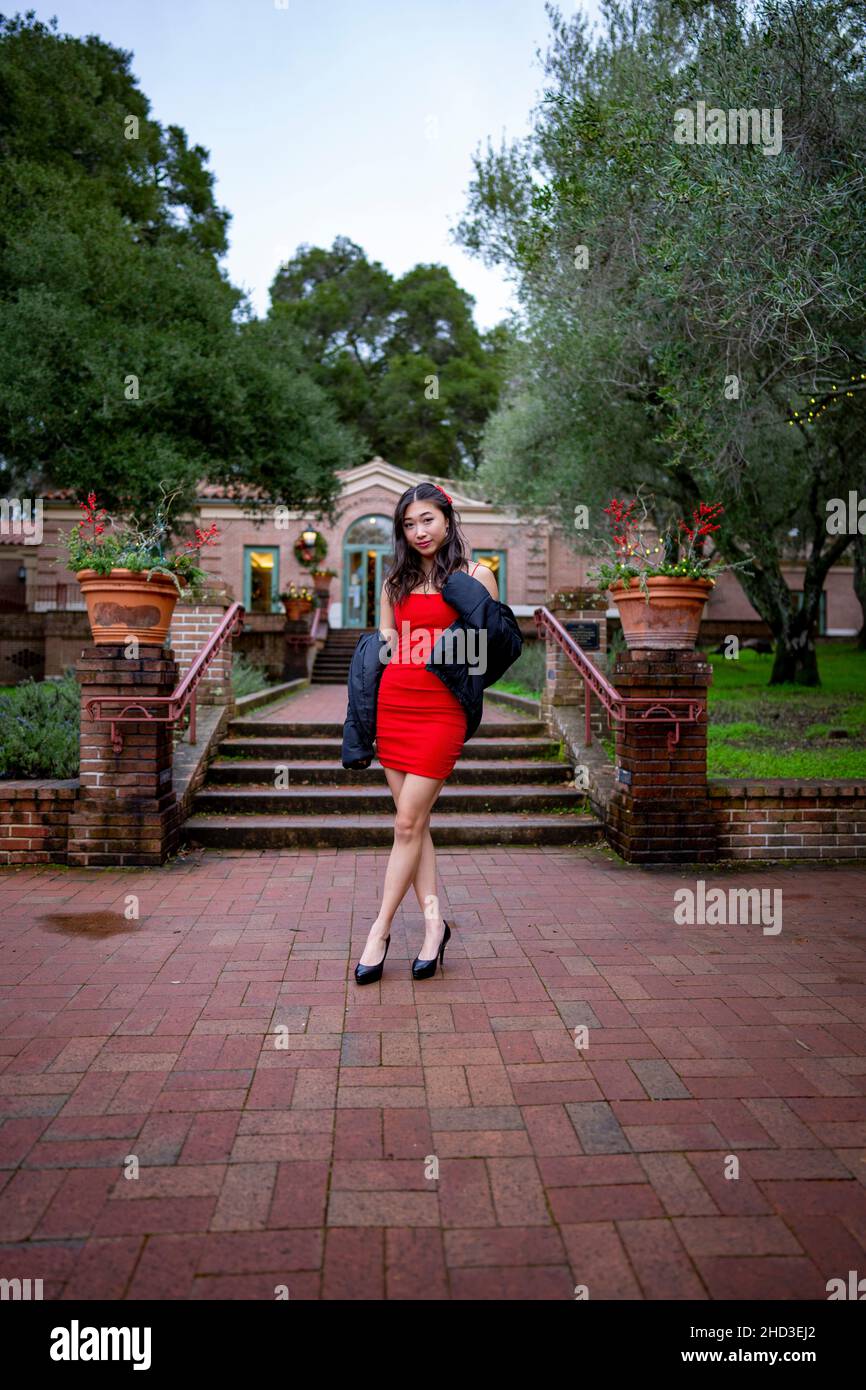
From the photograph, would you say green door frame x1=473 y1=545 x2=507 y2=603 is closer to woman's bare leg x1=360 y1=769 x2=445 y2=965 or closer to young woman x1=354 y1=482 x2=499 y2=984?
young woman x1=354 y1=482 x2=499 y2=984

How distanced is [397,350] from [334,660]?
22.1 meters

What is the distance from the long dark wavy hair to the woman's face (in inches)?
0.9

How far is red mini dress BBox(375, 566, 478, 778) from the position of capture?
350 cm

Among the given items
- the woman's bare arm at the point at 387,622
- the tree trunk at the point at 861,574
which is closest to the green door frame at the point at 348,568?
the tree trunk at the point at 861,574

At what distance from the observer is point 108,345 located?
13.0 meters

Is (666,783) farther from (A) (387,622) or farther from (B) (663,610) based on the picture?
(A) (387,622)

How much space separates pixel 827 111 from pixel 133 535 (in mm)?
6234

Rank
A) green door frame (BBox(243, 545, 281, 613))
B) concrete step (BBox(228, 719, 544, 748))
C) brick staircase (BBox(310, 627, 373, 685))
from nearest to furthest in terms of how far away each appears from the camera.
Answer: concrete step (BBox(228, 719, 544, 748)) < brick staircase (BBox(310, 627, 373, 685)) < green door frame (BBox(243, 545, 281, 613))

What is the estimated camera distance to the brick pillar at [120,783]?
5316mm

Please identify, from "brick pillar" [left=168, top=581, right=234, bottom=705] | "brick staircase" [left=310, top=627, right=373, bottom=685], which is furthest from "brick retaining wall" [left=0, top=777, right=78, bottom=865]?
"brick staircase" [left=310, top=627, right=373, bottom=685]

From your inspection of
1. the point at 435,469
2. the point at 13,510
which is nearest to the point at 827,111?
the point at 13,510

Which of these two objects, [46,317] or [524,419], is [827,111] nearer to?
[524,419]

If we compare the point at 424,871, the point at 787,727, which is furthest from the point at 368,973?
the point at 787,727

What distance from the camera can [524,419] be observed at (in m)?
14.6
